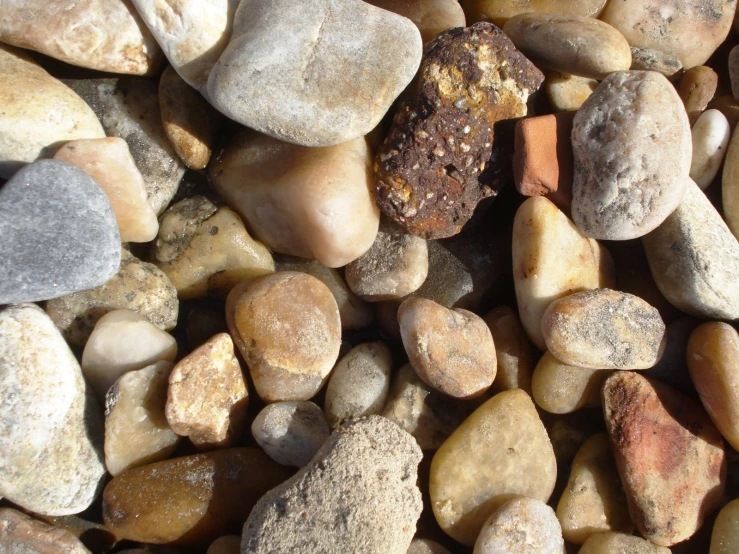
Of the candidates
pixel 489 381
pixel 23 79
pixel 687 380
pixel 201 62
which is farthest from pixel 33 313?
pixel 687 380

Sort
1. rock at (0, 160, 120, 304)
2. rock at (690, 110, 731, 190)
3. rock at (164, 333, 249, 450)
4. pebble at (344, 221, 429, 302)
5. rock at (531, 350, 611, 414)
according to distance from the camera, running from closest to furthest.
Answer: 1. rock at (0, 160, 120, 304)
2. rock at (164, 333, 249, 450)
3. rock at (531, 350, 611, 414)
4. pebble at (344, 221, 429, 302)
5. rock at (690, 110, 731, 190)

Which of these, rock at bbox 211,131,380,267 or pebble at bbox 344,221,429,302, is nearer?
rock at bbox 211,131,380,267

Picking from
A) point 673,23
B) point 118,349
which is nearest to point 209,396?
point 118,349

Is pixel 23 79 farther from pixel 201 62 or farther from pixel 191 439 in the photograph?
pixel 191 439

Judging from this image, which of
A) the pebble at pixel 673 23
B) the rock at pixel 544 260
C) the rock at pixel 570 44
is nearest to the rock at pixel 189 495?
the rock at pixel 544 260

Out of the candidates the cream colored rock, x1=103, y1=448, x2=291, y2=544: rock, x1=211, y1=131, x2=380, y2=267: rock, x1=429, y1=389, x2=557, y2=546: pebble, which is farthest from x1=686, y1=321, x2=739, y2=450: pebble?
the cream colored rock

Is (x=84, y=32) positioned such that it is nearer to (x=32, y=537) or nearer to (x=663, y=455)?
(x=32, y=537)

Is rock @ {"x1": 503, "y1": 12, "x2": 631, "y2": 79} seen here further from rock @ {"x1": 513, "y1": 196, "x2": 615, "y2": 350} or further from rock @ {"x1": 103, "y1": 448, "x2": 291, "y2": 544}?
rock @ {"x1": 103, "y1": 448, "x2": 291, "y2": 544}

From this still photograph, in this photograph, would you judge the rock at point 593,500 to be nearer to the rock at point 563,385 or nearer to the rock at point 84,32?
the rock at point 563,385
